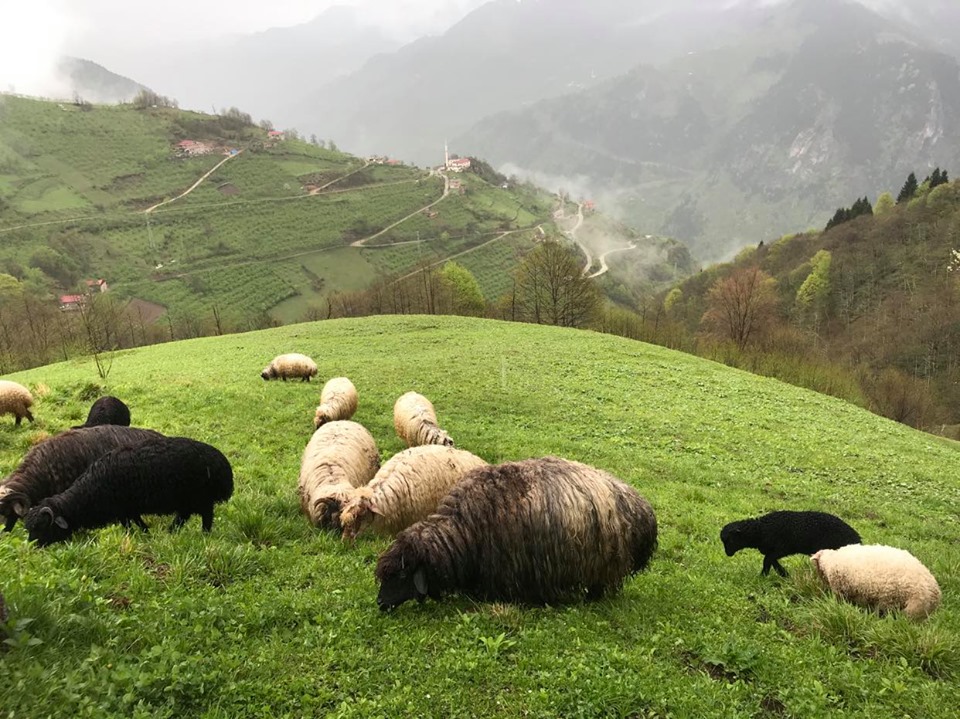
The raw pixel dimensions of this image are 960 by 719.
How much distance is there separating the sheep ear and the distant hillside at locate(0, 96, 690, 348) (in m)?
110

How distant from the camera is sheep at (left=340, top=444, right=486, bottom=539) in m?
8.81

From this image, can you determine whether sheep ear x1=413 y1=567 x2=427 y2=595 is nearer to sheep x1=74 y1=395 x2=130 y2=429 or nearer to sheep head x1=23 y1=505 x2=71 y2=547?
sheep head x1=23 y1=505 x2=71 y2=547

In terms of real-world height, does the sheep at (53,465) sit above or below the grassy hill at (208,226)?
below

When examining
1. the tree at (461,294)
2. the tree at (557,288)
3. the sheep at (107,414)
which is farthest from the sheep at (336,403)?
the tree at (461,294)

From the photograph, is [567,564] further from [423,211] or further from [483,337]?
[423,211]

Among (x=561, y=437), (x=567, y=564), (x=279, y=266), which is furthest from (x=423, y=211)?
(x=567, y=564)

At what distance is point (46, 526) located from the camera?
22.9 feet

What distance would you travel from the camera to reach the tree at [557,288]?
6047 cm

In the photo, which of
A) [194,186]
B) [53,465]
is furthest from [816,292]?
[194,186]

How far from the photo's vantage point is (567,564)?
6859 millimetres

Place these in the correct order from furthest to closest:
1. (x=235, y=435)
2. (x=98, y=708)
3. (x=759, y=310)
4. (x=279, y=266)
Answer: (x=279, y=266)
(x=759, y=310)
(x=235, y=435)
(x=98, y=708)

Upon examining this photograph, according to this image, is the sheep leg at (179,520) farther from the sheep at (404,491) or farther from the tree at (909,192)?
the tree at (909,192)

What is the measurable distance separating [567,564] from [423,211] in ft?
627

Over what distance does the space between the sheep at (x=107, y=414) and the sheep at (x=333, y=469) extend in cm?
503
